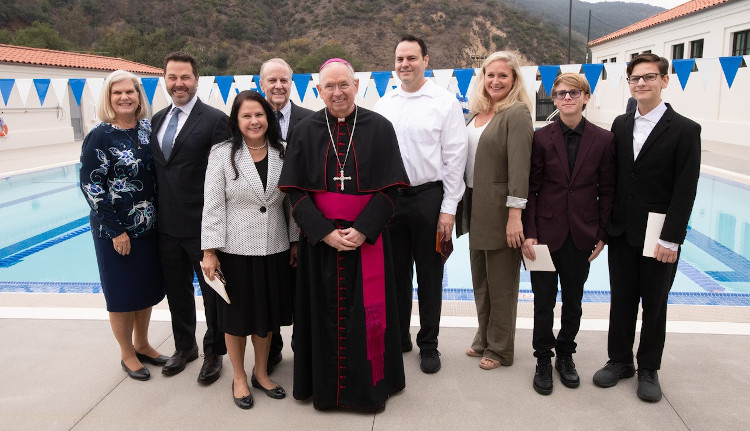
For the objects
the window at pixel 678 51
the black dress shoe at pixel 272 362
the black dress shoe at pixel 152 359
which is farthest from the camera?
the window at pixel 678 51

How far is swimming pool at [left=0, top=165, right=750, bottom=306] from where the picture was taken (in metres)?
5.16

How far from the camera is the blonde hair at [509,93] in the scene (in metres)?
3.00

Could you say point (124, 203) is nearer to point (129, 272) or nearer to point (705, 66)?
point (129, 272)

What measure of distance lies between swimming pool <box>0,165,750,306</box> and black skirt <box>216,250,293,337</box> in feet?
7.79

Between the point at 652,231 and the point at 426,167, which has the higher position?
the point at 426,167

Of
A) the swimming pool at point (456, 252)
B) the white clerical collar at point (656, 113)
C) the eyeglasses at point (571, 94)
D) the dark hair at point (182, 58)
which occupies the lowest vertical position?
the swimming pool at point (456, 252)

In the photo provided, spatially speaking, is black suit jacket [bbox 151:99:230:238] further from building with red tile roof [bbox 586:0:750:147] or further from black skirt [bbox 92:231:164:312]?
building with red tile roof [bbox 586:0:750:147]

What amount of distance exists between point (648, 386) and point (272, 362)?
2.10m

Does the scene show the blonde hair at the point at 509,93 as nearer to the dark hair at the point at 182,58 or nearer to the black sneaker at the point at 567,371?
the black sneaker at the point at 567,371

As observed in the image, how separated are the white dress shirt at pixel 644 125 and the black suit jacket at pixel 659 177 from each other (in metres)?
0.02

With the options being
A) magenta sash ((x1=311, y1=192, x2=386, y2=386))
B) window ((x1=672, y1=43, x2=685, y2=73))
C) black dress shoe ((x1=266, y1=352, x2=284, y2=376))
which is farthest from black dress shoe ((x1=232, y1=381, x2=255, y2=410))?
window ((x1=672, y1=43, x2=685, y2=73))

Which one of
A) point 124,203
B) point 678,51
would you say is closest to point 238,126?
point 124,203

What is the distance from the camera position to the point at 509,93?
9.96 ft

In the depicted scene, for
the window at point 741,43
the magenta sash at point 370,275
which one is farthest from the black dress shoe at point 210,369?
the window at point 741,43
